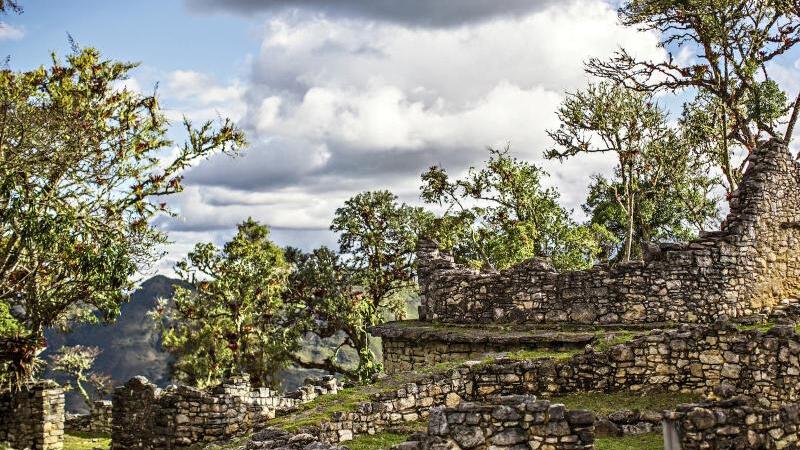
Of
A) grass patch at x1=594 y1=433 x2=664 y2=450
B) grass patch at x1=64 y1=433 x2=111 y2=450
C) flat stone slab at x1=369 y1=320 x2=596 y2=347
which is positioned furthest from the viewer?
grass patch at x1=64 y1=433 x2=111 y2=450

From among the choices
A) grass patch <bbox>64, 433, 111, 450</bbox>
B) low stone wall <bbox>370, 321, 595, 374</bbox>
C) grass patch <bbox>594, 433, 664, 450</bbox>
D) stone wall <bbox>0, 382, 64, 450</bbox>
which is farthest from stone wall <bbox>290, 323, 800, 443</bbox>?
stone wall <bbox>0, 382, 64, 450</bbox>

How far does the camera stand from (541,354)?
16344mm

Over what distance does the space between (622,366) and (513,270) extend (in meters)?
5.94

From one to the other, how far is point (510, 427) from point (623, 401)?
479 centimetres

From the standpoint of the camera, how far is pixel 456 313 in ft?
68.3

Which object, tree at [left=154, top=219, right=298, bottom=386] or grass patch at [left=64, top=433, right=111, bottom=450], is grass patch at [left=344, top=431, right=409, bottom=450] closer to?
grass patch at [left=64, top=433, right=111, bottom=450]

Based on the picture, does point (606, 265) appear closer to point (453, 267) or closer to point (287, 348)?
point (453, 267)

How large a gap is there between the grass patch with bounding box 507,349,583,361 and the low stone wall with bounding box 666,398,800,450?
18.0 ft

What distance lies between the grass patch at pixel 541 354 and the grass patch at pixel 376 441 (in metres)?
2.87

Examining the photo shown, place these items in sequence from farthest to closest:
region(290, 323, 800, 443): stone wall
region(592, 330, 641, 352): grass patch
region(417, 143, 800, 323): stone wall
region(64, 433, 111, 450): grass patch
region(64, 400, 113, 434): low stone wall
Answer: region(64, 400, 113, 434): low stone wall
region(64, 433, 111, 450): grass patch
region(417, 143, 800, 323): stone wall
region(592, 330, 641, 352): grass patch
region(290, 323, 800, 443): stone wall

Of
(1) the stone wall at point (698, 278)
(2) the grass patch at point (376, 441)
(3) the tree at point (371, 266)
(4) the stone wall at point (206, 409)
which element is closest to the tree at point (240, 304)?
(3) the tree at point (371, 266)

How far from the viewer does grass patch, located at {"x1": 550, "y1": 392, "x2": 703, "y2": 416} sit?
13109mm

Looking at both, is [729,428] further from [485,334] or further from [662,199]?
[662,199]

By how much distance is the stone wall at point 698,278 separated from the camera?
18.4m
